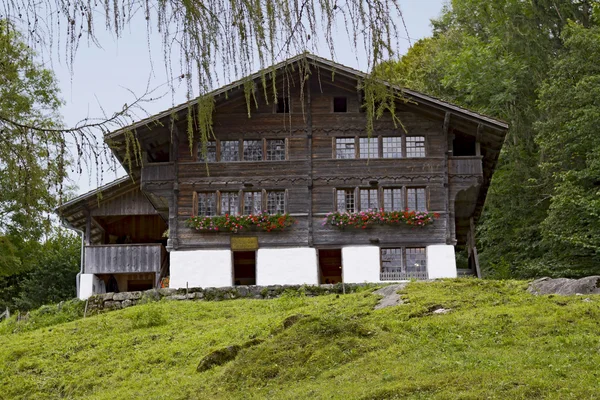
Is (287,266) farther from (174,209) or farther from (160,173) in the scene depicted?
(160,173)

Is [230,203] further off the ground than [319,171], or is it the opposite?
[319,171]

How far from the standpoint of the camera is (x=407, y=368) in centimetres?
1378

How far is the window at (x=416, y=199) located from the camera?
1178 inches

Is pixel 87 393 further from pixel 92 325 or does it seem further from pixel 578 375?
pixel 578 375

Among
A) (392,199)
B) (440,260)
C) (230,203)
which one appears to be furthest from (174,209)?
(440,260)

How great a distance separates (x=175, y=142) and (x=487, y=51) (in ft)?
64.8

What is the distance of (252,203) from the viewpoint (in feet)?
99.0

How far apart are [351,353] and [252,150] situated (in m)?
16.1

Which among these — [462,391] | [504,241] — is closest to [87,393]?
[462,391]

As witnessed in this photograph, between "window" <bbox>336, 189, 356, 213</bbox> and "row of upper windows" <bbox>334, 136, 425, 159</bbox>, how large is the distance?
119 centimetres

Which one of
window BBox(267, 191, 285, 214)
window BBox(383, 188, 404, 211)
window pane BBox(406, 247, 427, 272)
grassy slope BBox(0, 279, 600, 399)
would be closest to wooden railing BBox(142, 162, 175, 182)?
window BBox(267, 191, 285, 214)

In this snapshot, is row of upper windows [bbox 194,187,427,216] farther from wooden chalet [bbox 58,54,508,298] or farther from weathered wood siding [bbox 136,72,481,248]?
weathered wood siding [bbox 136,72,481,248]

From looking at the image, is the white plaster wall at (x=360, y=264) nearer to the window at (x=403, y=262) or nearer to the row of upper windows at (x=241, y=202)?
the window at (x=403, y=262)

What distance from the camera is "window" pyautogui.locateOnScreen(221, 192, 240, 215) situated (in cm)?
3012
